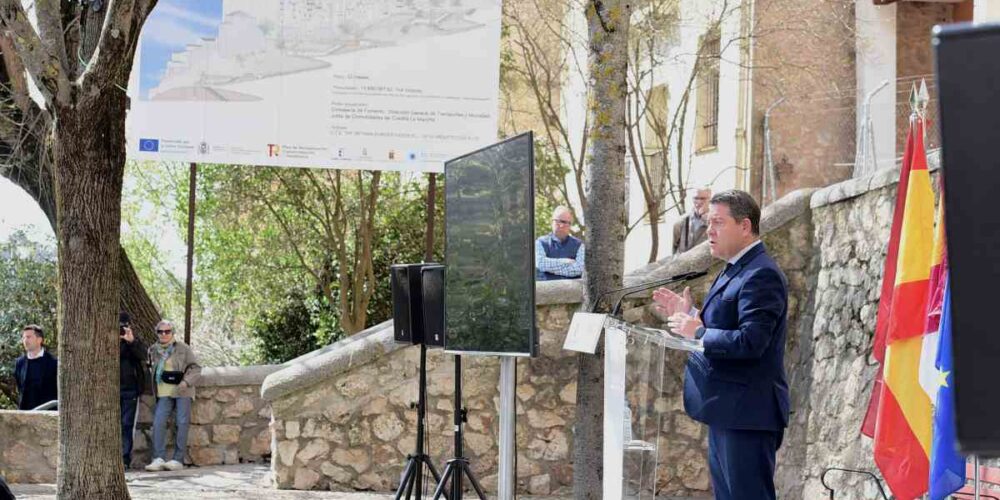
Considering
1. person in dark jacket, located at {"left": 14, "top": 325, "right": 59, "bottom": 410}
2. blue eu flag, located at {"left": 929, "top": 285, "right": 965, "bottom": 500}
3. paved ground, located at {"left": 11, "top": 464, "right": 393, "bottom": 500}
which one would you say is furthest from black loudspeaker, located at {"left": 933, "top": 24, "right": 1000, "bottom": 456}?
person in dark jacket, located at {"left": 14, "top": 325, "right": 59, "bottom": 410}

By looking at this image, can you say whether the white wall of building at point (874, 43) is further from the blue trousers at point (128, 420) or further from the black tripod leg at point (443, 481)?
the black tripod leg at point (443, 481)

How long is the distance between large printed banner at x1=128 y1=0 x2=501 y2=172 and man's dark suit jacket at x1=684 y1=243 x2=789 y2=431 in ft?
21.3

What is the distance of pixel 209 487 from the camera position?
9.94 m

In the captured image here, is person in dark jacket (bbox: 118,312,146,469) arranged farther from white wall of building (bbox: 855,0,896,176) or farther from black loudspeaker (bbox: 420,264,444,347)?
white wall of building (bbox: 855,0,896,176)

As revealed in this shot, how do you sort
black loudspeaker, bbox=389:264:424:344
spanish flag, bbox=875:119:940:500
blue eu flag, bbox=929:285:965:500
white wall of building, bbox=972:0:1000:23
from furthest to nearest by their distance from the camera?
white wall of building, bbox=972:0:1000:23 → black loudspeaker, bbox=389:264:424:344 → spanish flag, bbox=875:119:940:500 → blue eu flag, bbox=929:285:965:500

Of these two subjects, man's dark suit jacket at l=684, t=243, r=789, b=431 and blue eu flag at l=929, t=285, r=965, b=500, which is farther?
blue eu flag at l=929, t=285, r=965, b=500

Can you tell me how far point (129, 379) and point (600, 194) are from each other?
252 inches

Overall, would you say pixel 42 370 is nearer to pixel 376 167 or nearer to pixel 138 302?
pixel 138 302

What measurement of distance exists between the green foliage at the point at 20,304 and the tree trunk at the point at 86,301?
7.67 m

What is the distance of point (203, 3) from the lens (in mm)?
11867

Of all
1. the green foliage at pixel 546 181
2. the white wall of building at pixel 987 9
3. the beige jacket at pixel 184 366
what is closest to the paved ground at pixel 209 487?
the beige jacket at pixel 184 366

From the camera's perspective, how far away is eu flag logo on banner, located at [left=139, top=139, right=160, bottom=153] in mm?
11305

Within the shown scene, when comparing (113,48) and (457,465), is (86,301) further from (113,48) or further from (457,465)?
(457,465)

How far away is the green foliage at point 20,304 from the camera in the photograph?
14.7m
